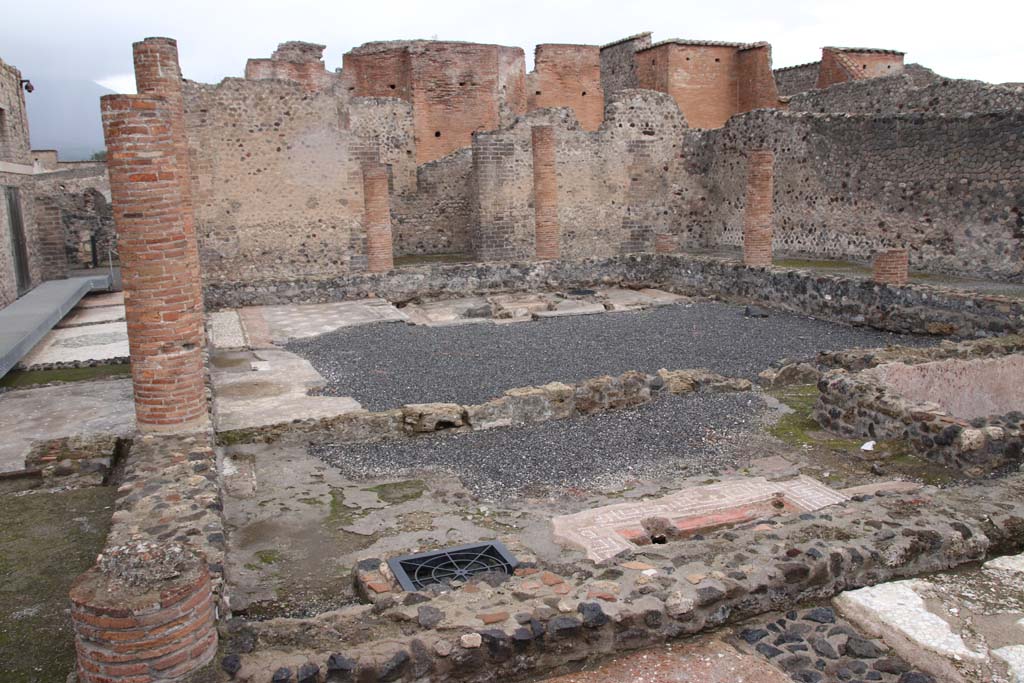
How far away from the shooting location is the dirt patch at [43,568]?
3680 mm

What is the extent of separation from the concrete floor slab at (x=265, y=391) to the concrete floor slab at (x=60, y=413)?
0.85 m

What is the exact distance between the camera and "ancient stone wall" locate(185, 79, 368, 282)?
55.6ft

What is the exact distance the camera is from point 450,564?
181 inches

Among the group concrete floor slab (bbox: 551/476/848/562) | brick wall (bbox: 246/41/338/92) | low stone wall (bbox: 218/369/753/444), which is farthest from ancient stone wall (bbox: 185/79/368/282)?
concrete floor slab (bbox: 551/476/848/562)

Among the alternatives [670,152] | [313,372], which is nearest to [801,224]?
[670,152]

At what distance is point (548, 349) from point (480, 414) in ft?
11.5

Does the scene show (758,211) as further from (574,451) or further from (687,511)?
(687,511)

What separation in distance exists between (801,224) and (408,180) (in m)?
11.1

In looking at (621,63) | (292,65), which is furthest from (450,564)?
(621,63)

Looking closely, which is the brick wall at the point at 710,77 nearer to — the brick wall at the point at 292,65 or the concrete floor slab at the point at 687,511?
the brick wall at the point at 292,65

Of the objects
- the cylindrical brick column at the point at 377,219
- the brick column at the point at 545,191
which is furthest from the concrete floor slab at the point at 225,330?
the brick column at the point at 545,191

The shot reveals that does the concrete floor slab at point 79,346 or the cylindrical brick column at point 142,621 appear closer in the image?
the cylindrical brick column at point 142,621

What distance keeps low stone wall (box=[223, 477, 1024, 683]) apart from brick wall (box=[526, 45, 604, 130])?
2422 cm

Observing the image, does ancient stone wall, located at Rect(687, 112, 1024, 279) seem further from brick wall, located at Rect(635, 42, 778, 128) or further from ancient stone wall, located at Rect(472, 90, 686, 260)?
brick wall, located at Rect(635, 42, 778, 128)
